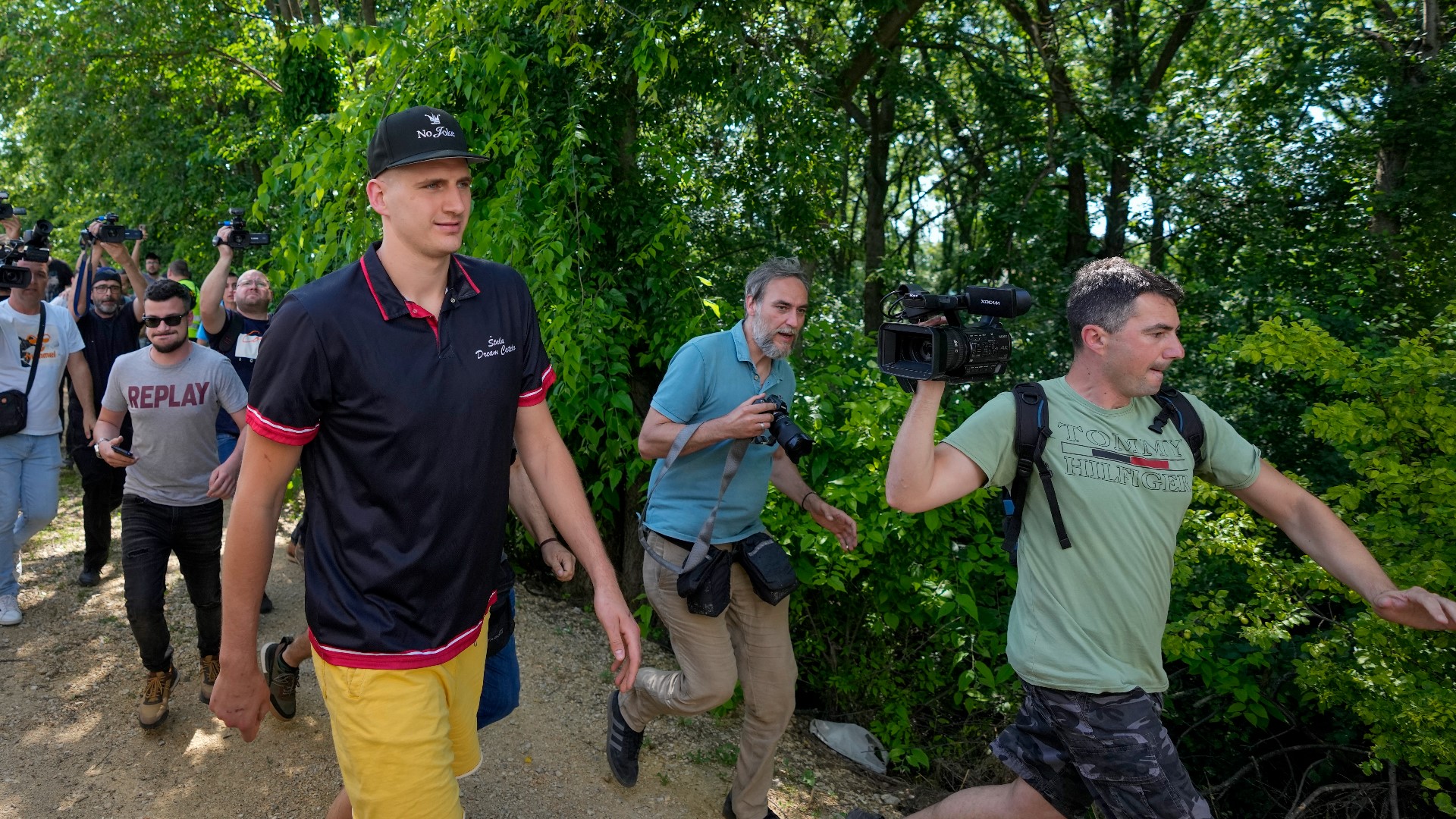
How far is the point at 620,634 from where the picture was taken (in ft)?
8.52

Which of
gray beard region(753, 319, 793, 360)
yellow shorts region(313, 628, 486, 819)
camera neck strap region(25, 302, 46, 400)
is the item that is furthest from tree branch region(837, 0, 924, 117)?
yellow shorts region(313, 628, 486, 819)

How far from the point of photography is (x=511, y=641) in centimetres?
338

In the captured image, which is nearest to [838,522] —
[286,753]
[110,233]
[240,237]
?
[286,753]

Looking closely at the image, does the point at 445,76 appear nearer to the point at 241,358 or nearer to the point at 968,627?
the point at 241,358

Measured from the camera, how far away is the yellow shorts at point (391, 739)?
7.99ft

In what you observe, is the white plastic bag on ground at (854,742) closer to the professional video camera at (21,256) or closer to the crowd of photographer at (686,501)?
the crowd of photographer at (686,501)

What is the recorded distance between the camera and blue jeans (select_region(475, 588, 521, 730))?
10.8ft

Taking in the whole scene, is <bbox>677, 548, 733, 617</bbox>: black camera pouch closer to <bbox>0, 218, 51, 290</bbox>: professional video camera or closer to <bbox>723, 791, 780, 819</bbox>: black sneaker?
<bbox>723, 791, 780, 819</bbox>: black sneaker

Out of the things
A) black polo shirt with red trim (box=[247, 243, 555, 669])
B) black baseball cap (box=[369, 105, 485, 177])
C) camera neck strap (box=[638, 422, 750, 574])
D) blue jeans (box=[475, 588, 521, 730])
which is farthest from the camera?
camera neck strap (box=[638, 422, 750, 574])

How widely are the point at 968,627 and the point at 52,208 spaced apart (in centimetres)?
2094

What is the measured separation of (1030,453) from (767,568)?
125 centimetres

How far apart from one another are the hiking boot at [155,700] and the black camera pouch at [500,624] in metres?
2.24

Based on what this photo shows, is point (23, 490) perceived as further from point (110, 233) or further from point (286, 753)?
point (286, 753)

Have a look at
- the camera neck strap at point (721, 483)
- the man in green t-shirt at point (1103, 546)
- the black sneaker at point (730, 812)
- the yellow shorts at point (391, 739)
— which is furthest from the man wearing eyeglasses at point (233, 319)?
the man in green t-shirt at point (1103, 546)
